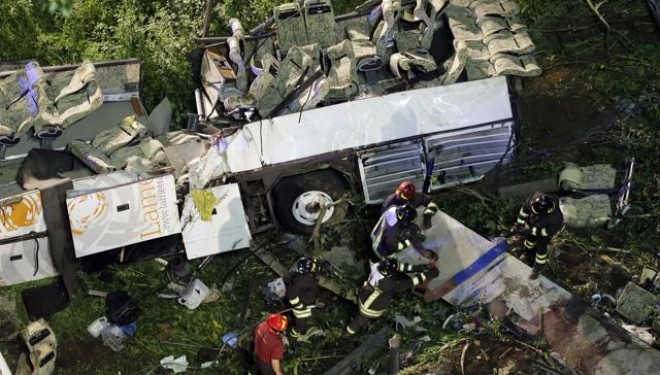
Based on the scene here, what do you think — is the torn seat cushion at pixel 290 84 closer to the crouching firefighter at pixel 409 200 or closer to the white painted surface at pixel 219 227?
the white painted surface at pixel 219 227

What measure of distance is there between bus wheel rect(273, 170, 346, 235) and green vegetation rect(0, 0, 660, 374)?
396mm

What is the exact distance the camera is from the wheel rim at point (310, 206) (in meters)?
9.16

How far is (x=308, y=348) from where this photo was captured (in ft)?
28.7

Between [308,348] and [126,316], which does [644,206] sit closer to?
[308,348]

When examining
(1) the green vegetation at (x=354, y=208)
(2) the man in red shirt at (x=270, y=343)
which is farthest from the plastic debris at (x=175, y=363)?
(2) the man in red shirt at (x=270, y=343)

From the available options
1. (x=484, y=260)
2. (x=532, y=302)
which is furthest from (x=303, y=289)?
(x=532, y=302)

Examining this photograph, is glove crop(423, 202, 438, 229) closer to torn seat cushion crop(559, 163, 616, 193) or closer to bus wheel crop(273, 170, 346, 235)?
bus wheel crop(273, 170, 346, 235)

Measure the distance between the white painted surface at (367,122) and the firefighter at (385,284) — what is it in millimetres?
1717

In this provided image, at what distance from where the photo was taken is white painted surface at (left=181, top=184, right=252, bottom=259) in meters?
8.90

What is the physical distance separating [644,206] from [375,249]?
376 centimetres

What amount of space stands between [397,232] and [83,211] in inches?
154

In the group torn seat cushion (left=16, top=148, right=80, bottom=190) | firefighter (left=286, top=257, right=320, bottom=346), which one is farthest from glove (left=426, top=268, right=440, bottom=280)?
torn seat cushion (left=16, top=148, right=80, bottom=190)

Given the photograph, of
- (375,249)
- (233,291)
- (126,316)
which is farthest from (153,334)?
(375,249)

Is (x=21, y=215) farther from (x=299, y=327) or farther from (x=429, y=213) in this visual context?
(x=429, y=213)
